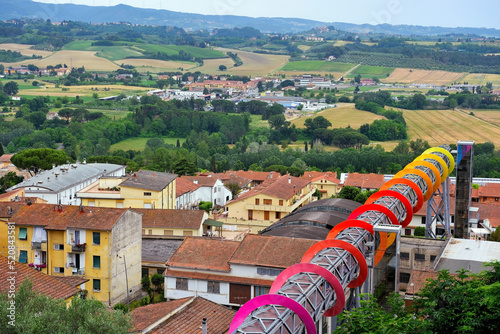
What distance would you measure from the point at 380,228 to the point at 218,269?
6493 mm

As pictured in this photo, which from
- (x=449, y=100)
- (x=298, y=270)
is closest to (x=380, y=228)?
(x=298, y=270)

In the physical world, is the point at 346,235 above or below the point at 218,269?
above

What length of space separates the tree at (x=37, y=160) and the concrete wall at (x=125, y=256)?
66.4ft

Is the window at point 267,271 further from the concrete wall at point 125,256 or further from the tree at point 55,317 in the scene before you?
the tree at point 55,317

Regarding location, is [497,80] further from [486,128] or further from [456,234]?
[456,234]

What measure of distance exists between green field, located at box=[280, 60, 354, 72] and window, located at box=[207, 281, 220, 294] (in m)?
123

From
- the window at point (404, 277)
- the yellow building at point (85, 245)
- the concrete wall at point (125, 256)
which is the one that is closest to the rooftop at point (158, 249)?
the concrete wall at point (125, 256)

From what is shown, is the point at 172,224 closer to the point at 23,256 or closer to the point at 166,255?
the point at 166,255

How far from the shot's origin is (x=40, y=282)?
14.2m

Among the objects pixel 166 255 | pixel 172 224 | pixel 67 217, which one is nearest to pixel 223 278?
pixel 166 255

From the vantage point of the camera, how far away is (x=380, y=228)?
46.5 feet

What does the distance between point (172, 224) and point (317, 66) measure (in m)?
122

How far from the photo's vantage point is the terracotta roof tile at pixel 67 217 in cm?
2041

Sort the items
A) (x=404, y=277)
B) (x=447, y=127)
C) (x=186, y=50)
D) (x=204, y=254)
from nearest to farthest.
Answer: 1. (x=204, y=254)
2. (x=404, y=277)
3. (x=447, y=127)
4. (x=186, y=50)
